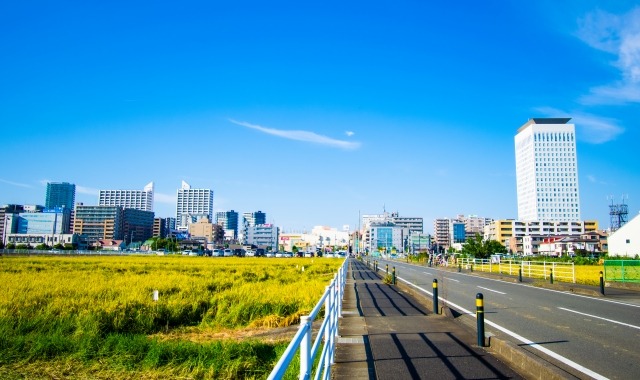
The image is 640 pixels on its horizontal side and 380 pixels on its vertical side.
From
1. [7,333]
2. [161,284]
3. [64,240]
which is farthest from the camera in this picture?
[64,240]

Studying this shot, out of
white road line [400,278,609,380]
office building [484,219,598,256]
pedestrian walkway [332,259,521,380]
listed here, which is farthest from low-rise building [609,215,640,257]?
office building [484,219,598,256]

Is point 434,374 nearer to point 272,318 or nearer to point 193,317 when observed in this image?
point 272,318

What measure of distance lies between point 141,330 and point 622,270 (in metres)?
21.6

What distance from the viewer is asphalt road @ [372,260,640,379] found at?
7.11 meters

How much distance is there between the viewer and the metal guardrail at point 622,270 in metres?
21.8

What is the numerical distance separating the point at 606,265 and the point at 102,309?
22152 mm

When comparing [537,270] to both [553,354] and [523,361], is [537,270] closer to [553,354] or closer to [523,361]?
[553,354]

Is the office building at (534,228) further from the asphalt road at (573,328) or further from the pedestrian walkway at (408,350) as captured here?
the pedestrian walkway at (408,350)

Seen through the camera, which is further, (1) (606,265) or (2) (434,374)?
(1) (606,265)

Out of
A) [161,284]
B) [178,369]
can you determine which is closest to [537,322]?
[178,369]

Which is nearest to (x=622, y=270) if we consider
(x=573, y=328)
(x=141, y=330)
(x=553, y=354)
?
(x=573, y=328)

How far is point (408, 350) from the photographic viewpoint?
809 cm

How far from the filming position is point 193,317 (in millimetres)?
14641

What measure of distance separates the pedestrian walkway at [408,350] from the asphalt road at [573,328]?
1.02 m
